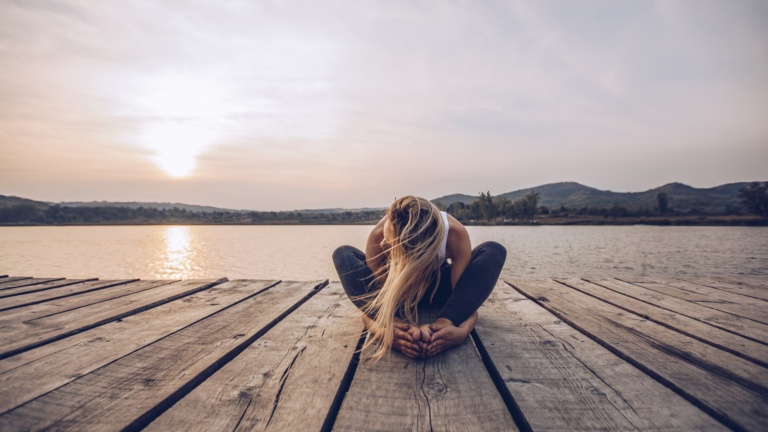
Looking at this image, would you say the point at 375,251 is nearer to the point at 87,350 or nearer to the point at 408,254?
the point at 408,254

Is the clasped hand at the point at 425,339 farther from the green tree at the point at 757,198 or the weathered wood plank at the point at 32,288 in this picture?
the green tree at the point at 757,198

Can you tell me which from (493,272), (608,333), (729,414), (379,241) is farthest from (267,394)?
(608,333)

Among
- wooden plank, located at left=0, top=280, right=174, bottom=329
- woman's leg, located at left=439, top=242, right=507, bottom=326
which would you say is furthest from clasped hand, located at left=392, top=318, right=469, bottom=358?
wooden plank, located at left=0, top=280, right=174, bottom=329

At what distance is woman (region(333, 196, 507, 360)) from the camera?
196 centimetres

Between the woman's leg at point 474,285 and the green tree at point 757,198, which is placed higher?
the green tree at point 757,198

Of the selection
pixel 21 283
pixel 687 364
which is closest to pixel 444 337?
pixel 687 364

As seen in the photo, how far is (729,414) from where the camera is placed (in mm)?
1315

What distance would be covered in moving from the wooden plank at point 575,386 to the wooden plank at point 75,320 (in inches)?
100

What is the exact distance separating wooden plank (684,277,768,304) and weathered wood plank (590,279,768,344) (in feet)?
2.51

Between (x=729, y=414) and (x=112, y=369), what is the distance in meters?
2.59

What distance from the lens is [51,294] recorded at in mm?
3451

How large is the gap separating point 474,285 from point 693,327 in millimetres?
1480

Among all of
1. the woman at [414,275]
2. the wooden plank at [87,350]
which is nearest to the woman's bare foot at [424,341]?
the woman at [414,275]

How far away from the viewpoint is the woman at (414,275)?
1.96m
